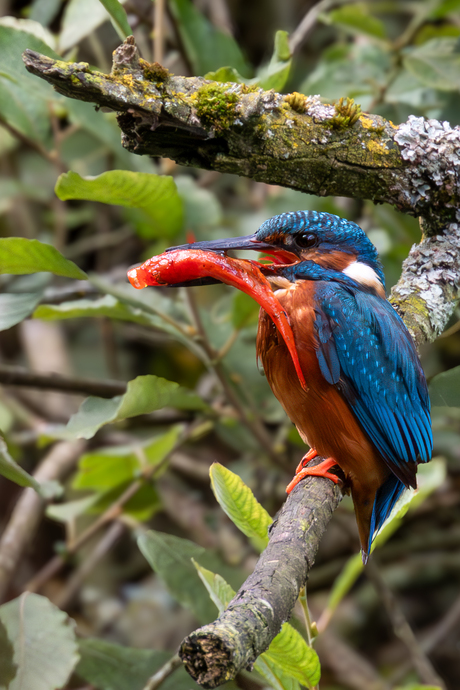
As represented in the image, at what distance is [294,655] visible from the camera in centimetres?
94

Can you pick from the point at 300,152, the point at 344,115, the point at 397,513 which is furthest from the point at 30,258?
the point at 397,513

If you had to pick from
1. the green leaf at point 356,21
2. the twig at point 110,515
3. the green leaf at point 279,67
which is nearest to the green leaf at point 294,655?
the twig at point 110,515

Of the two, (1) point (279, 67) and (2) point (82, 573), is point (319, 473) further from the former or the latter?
(2) point (82, 573)

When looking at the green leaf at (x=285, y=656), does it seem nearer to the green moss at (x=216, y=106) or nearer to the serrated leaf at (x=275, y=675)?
the serrated leaf at (x=275, y=675)

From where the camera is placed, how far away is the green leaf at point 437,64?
1.98 m

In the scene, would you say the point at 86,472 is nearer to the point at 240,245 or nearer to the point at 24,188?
the point at 240,245

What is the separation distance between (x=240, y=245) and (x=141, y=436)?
182cm

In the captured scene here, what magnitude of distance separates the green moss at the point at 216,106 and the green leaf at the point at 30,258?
412 mm

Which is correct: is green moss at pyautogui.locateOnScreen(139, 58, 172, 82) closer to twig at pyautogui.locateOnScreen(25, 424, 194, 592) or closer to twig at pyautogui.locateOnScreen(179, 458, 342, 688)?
twig at pyautogui.locateOnScreen(179, 458, 342, 688)

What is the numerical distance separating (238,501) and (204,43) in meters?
1.69

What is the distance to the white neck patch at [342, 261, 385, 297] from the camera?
1399mm

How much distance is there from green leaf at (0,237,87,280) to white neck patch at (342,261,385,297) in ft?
1.96

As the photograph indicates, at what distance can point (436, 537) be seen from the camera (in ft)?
9.86

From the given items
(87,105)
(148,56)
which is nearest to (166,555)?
(87,105)
